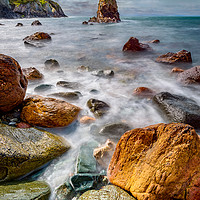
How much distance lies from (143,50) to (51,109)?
9716 mm

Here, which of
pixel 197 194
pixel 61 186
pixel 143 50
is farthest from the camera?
pixel 143 50

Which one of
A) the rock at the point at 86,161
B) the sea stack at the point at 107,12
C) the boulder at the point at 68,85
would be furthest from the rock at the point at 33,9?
the rock at the point at 86,161

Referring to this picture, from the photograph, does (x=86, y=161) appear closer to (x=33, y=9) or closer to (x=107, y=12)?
(x=107, y=12)

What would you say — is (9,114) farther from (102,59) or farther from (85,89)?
(102,59)

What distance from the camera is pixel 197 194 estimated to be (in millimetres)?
1546

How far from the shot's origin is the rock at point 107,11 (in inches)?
2047

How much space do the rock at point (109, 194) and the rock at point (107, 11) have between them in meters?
56.4

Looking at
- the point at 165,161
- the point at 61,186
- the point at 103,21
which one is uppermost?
the point at 103,21

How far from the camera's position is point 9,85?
9.79 ft

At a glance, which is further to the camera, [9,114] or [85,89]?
[85,89]

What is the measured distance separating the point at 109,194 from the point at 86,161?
0.68m

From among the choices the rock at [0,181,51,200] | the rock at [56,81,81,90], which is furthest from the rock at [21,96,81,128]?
the rock at [56,81,81,90]

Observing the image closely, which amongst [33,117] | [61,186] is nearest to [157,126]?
[61,186]

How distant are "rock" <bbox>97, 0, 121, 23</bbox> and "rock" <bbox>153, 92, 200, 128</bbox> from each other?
54.0 m
